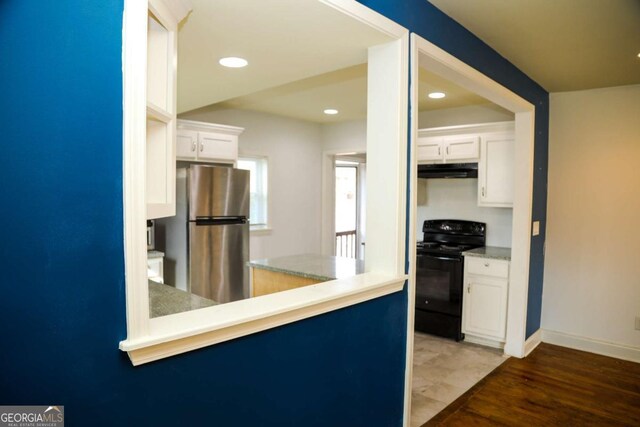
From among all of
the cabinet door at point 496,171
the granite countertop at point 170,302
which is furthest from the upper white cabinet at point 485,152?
the granite countertop at point 170,302

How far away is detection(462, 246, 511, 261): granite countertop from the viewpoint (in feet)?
12.4

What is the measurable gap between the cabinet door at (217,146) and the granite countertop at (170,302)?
2.13m

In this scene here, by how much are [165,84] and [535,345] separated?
12.9 ft

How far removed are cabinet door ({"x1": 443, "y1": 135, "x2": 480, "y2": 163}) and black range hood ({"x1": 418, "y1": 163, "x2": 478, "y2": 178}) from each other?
0.19 ft

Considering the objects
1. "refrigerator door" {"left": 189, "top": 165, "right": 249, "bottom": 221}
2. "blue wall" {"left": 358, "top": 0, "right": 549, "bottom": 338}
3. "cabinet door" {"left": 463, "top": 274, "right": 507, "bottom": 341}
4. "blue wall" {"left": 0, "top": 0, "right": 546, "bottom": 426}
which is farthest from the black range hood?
"blue wall" {"left": 0, "top": 0, "right": 546, "bottom": 426}

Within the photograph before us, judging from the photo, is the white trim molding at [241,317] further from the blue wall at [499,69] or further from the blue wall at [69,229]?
the blue wall at [499,69]

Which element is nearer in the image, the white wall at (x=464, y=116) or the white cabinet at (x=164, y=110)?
the white cabinet at (x=164, y=110)

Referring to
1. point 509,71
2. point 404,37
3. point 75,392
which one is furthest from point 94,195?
point 509,71

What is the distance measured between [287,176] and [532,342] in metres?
3.16

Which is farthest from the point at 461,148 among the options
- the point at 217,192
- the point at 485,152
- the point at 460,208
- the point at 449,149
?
the point at 217,192

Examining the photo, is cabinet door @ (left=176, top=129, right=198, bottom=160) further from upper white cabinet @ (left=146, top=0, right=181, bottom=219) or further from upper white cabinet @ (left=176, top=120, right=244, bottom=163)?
upper white cabinet @ (left=146, top=0, right=181, bottom=219)

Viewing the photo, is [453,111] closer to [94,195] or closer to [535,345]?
[535,345]

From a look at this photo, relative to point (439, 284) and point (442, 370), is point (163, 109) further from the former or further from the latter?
point (439, 284)

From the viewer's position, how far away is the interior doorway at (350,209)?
6871 mm
